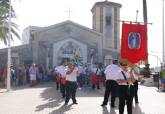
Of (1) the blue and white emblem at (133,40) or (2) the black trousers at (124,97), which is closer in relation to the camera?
(2) the black trousers at (124,97)

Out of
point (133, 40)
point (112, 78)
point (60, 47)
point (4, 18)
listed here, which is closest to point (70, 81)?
point (112, 78)

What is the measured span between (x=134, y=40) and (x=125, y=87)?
10.2 ft

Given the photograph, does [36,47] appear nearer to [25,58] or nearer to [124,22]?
[25,58]

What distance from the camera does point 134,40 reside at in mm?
15742

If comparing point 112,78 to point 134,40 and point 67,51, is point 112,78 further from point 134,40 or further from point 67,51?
point 67,51

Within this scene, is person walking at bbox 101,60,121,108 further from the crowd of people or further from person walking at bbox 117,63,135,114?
person walking at bbox 117,63,135,114

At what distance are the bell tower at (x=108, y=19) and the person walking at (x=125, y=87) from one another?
38307 mm

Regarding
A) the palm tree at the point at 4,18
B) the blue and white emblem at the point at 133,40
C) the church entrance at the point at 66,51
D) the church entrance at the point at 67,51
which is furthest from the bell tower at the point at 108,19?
the blue and white emblem at the point at 133,40

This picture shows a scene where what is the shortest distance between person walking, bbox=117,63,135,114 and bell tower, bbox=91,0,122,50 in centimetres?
3831

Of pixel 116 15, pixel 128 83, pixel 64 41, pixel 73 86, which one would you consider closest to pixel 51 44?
pixel 64 41

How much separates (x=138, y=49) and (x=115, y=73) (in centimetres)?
116

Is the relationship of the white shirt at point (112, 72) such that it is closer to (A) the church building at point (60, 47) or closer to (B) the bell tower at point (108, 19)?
(A) the church building at point (60, 47)

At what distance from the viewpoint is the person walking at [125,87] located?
42.8 feet

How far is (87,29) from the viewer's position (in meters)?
41.3
